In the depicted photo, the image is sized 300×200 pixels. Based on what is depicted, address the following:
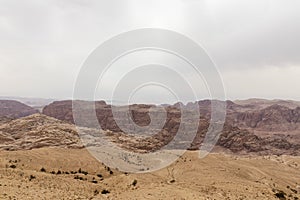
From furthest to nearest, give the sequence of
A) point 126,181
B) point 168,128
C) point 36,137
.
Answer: point 168,128 < point 36,137 < point 126,181

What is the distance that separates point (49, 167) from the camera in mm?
36281

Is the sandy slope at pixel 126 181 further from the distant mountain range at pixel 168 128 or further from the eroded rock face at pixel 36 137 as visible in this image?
the distant mountain range at pixel 168 128

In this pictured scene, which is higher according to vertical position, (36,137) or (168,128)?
(168,128)

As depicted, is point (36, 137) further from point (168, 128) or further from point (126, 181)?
point (168, 128)

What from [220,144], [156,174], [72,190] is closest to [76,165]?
[156,174]

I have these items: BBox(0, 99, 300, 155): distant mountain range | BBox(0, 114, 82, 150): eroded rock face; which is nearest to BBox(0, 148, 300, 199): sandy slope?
BBox(0, 114, 82, 150): eroded rock face

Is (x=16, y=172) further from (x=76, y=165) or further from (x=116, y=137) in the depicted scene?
(x=116, y=137)

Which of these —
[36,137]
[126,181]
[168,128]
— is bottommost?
[126,181]

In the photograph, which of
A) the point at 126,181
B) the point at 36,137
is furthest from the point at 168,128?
the point at 126,181

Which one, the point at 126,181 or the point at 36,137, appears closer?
the point at 126,181

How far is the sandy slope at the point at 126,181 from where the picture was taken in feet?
84.0

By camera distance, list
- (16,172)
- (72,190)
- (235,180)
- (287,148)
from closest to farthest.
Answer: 1. (72,190)
2. (16,172)
3. (235,180)
4. (287,148)

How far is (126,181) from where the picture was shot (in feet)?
99.9

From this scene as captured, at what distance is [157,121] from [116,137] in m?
58.3
